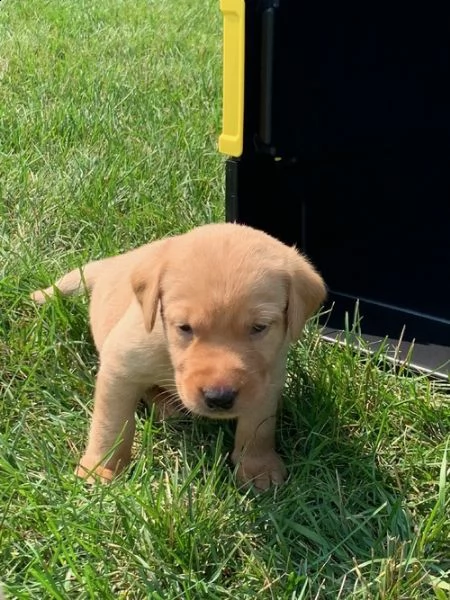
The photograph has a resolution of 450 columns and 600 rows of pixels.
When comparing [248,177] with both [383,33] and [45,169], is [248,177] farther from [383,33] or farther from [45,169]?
[45,169]

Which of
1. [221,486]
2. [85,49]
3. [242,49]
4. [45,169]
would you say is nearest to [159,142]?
[45,169]

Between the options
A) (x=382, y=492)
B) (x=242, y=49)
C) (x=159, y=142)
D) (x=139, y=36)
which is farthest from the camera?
(x=139, y=36)

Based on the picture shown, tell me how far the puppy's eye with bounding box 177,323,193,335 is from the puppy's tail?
0.84 metres

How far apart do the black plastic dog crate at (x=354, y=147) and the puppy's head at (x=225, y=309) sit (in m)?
0.87

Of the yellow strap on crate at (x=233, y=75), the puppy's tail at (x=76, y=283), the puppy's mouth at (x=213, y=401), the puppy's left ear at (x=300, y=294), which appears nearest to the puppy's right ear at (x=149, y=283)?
the puppy's mouth at (x=213, y=401)

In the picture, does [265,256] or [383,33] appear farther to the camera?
[383,33]

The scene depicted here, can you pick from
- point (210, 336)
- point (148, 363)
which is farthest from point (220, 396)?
point (148, 363)

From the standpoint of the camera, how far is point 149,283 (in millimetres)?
2018

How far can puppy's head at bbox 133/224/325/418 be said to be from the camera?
189cm

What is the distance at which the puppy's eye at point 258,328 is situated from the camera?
76.7 inches

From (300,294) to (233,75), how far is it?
3.28ft

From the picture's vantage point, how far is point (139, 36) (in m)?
6.09

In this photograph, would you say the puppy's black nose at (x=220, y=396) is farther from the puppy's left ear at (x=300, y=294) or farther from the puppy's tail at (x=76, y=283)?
the puppy's tail at (x=76, y=283)

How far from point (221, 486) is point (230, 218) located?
1215 mm
